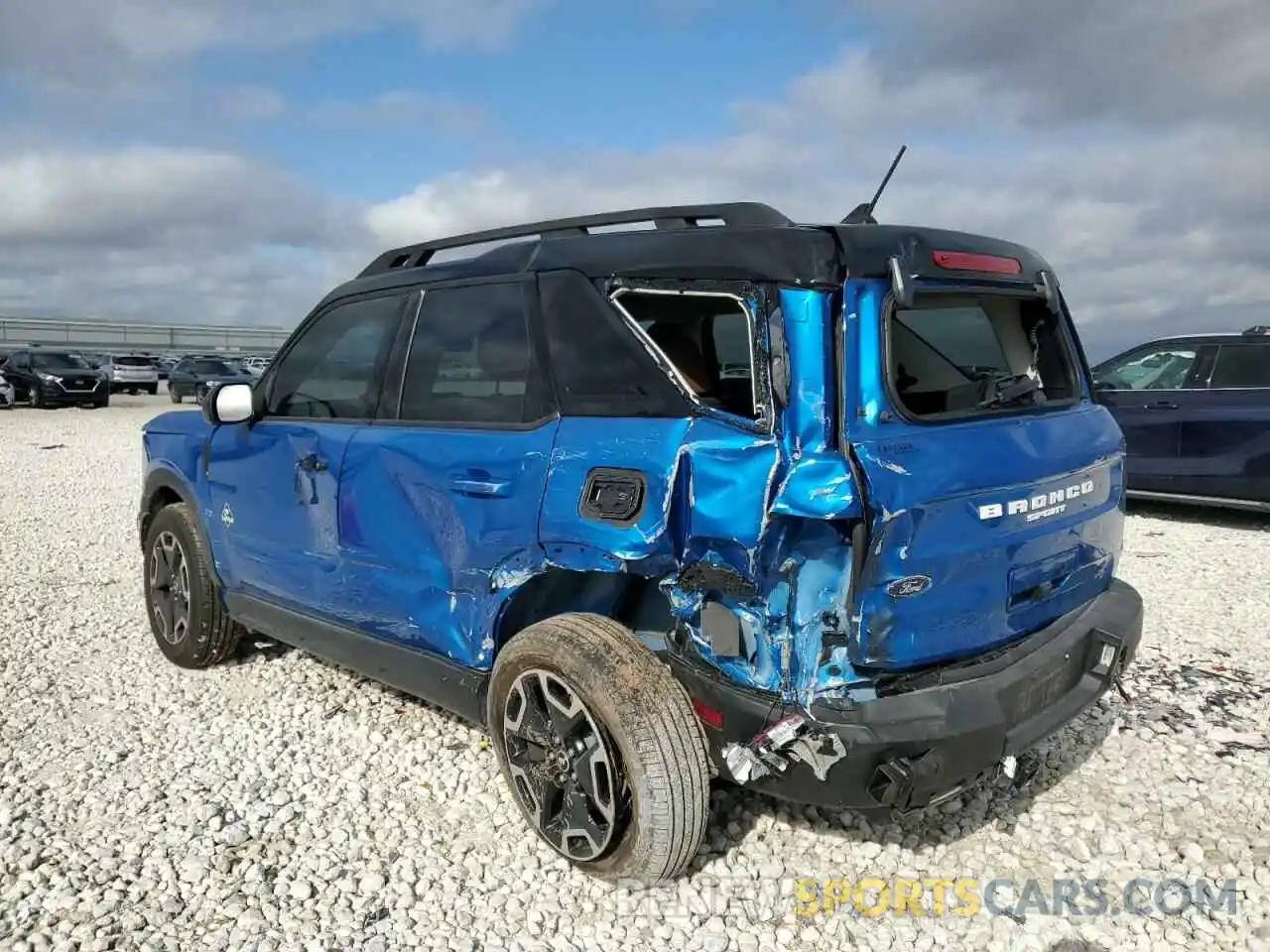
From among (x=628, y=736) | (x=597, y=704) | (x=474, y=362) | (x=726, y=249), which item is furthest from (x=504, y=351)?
(x=628, y=736)

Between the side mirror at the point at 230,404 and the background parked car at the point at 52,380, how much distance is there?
23.0 m

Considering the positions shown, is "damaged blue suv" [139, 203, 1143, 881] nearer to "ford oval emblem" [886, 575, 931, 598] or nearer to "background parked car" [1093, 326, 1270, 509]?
"ford oval emblem" [886, 575, 931, 598]

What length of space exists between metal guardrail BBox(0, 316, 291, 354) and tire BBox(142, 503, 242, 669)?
1801 inches

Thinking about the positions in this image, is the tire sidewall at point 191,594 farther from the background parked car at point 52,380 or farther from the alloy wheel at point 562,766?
the background parked car at point 52,380

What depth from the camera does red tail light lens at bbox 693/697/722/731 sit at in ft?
8.35

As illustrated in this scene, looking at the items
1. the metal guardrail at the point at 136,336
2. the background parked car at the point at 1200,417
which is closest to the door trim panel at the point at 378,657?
the background parked car at the point at 1200,417

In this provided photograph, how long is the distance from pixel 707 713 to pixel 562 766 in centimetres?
54

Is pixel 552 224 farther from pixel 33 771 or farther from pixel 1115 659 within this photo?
pixel 33 771

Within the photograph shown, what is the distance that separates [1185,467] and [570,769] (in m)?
7.54

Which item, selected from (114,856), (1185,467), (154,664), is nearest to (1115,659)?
(114,856)

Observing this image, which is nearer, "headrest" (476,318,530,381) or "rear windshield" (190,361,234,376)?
"headrest" (476,318,530,381)

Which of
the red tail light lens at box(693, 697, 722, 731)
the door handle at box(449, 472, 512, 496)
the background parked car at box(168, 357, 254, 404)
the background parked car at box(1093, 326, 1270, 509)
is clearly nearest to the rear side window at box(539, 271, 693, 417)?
the door handle at box(449, 472, 512, 496)

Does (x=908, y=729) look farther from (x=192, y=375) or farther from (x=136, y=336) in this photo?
(x=136, y=336)

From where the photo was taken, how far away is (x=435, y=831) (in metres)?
3.18
